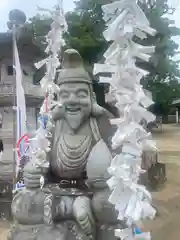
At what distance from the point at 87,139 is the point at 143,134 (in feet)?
3.50

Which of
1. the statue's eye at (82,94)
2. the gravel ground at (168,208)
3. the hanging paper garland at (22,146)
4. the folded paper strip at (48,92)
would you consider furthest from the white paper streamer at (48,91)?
the gravel ground at (168,208)

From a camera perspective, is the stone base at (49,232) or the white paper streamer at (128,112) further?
the stone base at (49,232)

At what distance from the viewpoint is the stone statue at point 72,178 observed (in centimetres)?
240

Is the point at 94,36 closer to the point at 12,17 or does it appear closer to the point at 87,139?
the point at 12,17

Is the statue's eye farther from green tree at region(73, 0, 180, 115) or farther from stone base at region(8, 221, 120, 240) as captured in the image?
green tree at region(73, 0, 180, 115)

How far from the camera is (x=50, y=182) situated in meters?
2.70

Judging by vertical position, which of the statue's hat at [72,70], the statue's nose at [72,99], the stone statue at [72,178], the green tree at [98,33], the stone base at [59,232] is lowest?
the stone base at [59,232]

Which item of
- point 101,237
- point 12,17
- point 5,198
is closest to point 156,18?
point 12,17

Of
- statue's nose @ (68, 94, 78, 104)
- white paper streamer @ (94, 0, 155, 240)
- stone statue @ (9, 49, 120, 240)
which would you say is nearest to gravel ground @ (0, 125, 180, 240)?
stone statue @ (9, 49, 120, 240)

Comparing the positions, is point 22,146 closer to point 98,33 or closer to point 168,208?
point 168,208

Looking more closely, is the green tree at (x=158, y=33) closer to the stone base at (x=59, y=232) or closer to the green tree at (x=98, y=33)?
the green tree at (x=98, y=33)

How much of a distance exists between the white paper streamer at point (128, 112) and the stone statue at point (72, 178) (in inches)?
32.9

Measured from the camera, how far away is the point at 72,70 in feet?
8.62

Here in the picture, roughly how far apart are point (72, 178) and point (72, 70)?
808 millimetres
